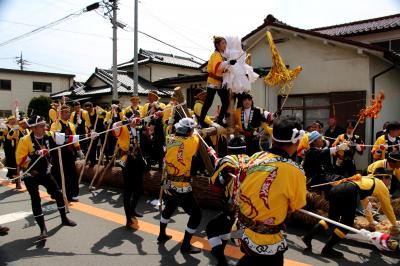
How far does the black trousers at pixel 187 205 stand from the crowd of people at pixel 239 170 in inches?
0.6

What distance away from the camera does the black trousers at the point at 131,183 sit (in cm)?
687

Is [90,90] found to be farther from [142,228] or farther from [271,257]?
[271,257]

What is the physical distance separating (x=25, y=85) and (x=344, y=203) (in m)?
34.5

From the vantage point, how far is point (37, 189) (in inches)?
249

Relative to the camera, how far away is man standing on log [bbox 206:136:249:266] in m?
4.41

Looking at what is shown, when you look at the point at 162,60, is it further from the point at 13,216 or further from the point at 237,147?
the point at 237,147

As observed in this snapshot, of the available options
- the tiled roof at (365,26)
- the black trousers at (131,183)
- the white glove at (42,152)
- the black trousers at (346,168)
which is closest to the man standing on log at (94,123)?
the black trousers at (131,183)

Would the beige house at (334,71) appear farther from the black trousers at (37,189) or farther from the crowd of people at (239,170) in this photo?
the black trousers at (37,189)

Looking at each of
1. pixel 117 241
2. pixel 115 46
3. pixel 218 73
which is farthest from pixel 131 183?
pixel 115 46

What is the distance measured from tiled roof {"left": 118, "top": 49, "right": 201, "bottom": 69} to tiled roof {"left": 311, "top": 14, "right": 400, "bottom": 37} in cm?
1349

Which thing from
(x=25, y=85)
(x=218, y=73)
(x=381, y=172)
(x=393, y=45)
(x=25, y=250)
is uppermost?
(x=25, y=85)

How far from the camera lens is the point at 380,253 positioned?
5438mm

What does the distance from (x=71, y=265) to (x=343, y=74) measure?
33.8 ft

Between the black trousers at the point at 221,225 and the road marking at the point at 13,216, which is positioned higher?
the black trousers at the point at 221,225
